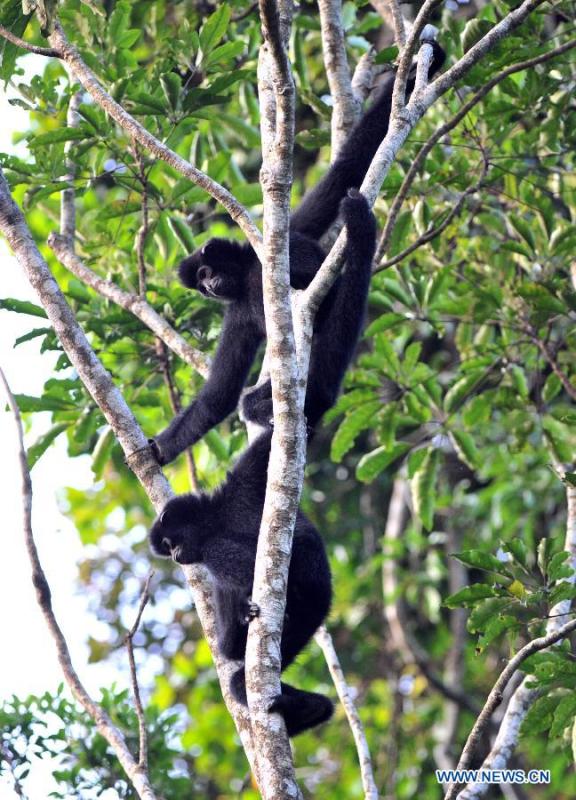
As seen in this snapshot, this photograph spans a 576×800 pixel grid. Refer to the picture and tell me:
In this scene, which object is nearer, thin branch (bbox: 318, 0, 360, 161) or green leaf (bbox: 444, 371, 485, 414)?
thin branch (bbox: 318, 0, 360, 161)

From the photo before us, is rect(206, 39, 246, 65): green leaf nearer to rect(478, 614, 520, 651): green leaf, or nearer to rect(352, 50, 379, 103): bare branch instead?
rect(352, 50, 379, 103): bare branch

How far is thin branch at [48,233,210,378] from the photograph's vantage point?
274 inches

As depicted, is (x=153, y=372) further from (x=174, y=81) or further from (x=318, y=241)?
(x=174, y=81)

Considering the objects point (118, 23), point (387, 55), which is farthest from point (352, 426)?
point (118, 23)

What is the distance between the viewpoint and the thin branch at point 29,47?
5777mm

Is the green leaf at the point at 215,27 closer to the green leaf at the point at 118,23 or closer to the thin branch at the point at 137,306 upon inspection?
the green leaf at the point at 118,23

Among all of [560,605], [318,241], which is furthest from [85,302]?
[560,605]

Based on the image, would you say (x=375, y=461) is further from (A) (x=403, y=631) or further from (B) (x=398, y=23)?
(A) (x=403, y=631)

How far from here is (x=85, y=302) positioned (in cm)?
783

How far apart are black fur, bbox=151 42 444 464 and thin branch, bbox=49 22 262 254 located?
1.06 m

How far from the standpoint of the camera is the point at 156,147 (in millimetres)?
5496

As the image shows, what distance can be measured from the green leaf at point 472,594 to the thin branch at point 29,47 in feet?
12.6

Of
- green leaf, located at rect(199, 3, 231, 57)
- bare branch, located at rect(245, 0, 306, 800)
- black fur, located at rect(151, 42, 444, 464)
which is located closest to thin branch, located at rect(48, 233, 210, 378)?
black fur, located at rect(151, 42, 444, 464)

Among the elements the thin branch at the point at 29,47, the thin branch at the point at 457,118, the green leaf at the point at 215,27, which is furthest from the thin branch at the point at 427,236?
the thin branch at the point at 29,47
